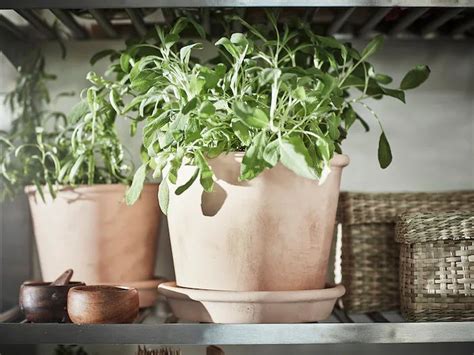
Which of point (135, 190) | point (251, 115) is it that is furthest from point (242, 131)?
point (135, 190)

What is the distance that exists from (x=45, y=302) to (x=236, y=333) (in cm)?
30

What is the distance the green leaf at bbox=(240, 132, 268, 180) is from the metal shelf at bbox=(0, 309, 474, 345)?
21cm

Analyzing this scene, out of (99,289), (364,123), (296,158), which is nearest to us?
(296,158)

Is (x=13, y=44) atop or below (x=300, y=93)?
atop

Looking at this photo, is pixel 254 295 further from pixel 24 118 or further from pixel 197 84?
pixel 24 118

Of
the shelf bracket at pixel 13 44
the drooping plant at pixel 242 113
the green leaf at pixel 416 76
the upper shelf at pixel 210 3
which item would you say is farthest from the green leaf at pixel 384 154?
the shelf bracket at pixel 13 44

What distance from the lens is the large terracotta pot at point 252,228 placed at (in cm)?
112

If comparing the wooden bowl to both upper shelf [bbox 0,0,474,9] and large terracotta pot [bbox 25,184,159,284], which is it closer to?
large terracotta pot [bbox 25,184,159,284]

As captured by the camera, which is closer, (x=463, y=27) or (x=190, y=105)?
(x=190, y=105)

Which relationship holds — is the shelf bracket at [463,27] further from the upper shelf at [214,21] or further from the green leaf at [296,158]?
the green leaf at [296,158]

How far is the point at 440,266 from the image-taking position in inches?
47.7

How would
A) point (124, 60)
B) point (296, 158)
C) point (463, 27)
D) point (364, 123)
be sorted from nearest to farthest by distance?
point (296, 158)
point (124, 60)
point (364, 123)
point (463, 27)

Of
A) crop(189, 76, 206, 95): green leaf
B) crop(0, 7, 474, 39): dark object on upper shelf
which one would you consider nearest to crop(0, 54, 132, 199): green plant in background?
crop(0, 7, 474, 39): dark object on upper shelf

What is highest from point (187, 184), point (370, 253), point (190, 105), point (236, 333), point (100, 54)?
point (100, 54)
